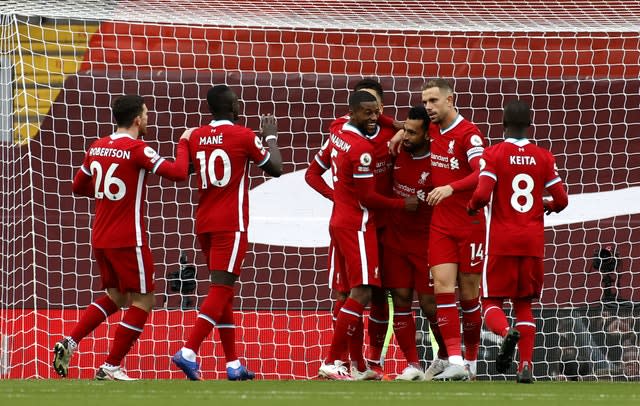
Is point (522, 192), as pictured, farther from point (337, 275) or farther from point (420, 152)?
point (337, 275)

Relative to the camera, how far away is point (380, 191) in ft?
27.9

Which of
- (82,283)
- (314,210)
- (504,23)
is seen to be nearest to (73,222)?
(82,283)

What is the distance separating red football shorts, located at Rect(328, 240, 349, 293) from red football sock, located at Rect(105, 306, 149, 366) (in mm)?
1282

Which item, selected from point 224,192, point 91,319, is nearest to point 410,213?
point 224,192

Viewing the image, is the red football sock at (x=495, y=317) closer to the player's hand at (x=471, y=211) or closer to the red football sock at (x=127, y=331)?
the player's hand at (x=471, y=211)

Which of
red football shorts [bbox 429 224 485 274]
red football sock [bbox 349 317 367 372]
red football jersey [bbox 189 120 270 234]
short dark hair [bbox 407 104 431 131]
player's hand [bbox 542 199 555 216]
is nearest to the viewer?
player's hand [bbox 542 199 555 216]

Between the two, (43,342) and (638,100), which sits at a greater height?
(638,100)

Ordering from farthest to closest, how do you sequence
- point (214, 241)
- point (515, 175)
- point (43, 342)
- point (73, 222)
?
point (73, 222)
point (43, 342)
point (214, 241)
point (515, 175)

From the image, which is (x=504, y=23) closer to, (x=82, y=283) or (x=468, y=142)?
(x=468, y=142)

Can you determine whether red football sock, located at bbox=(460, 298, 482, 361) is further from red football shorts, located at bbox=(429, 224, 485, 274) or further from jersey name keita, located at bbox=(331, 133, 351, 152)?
jersey name keita, located at bbox=(331, 133, 351, 152)

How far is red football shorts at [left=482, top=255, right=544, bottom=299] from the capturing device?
7645 millimetres

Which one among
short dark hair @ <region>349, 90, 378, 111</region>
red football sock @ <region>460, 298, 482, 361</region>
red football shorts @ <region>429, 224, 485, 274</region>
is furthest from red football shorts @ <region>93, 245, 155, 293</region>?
red football sock @ <region>460, 298, 482, 361</region>

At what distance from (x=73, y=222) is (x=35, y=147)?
0.73 m

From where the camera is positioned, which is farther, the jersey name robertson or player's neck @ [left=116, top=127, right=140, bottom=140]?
player's neck @ [left=116, top=127, right=140, bottom=140]
